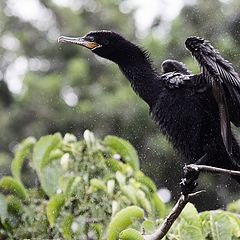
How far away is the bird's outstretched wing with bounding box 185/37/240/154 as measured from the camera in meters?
3.33

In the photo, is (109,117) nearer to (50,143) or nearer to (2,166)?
(2,166)

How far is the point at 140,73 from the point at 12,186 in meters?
0.72

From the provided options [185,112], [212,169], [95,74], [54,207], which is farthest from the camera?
[95,74]

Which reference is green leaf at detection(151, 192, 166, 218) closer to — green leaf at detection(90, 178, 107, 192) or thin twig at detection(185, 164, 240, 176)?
green leaf at detection(90, 178, 107, 192)

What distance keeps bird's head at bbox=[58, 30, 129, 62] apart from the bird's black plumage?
0.17ft

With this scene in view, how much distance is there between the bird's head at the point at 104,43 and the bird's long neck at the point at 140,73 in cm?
4

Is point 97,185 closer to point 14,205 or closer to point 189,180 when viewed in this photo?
point 14,205

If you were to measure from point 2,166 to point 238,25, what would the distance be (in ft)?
8.43

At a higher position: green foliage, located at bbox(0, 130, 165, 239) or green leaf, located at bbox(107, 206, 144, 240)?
green foliage, located at bbox(0, 130, 165, 239)

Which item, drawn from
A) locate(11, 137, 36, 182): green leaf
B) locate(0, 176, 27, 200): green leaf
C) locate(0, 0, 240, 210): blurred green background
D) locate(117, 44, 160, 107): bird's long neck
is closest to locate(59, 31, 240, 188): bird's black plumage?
locate(117, 44, 160, 107): bird's long neck

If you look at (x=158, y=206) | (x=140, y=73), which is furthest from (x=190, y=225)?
(x=140, y=73)

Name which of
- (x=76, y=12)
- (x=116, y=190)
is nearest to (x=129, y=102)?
(x=76, y=12)

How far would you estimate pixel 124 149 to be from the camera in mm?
3936

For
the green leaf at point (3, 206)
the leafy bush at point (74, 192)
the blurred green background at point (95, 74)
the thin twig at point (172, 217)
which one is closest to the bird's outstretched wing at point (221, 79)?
the thin twig at point (172, 217)
